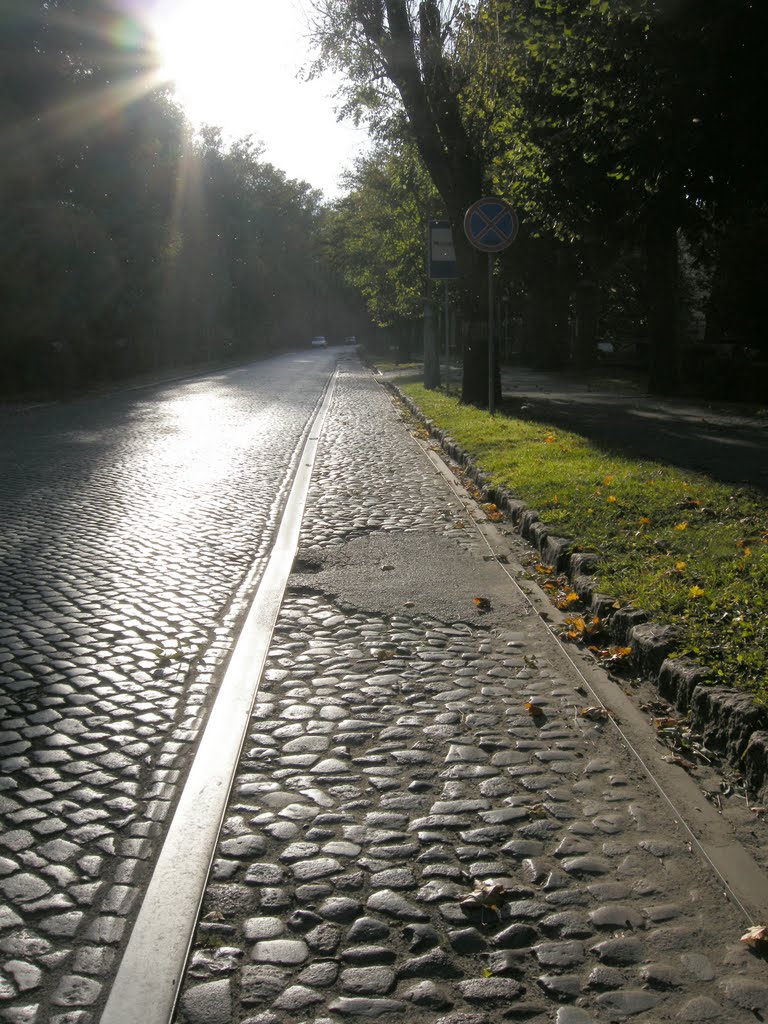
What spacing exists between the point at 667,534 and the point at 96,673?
4192mm

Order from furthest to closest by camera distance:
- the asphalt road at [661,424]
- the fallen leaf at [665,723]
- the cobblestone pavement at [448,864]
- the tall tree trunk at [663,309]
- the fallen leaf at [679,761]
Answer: the tall tree trunk at [663,309]
the asphalt road at [661,424]
the fallen leaf at [665,723]
the fallen leaf at [679,761]
the cobblestone pavement at [448,864]

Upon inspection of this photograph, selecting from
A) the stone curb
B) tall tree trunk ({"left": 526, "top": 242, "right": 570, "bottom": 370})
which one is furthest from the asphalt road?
tall tree trunk ({"left": 526, "top": 242, "right": 570, "bottom": 370})

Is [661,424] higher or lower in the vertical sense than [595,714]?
higher

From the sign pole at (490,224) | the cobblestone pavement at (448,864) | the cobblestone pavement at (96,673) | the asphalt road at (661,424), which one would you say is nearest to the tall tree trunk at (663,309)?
the asphalt road at (661,424)

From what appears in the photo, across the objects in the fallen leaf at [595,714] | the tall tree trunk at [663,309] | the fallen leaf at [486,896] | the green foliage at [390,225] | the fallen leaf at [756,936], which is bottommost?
the fallen leaf at [756,936]

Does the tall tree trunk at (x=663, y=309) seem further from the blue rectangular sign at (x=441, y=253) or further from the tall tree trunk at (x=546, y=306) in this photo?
the tall tree trunk at (x=546, y=306)

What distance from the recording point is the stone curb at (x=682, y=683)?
12.5 ft

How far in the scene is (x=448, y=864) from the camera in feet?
10.6

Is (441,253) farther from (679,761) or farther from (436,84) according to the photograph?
(679,761)

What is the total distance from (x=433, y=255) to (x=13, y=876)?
65.0ft

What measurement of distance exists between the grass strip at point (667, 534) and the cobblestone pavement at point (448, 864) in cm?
64

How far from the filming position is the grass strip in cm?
489

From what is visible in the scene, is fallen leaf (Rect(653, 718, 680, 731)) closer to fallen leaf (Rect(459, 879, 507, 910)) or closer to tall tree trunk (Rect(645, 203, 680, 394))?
fallen leaf (Rect(459, 879, 507, 910))

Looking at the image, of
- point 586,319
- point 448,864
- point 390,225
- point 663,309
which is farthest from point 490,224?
point 586,319
